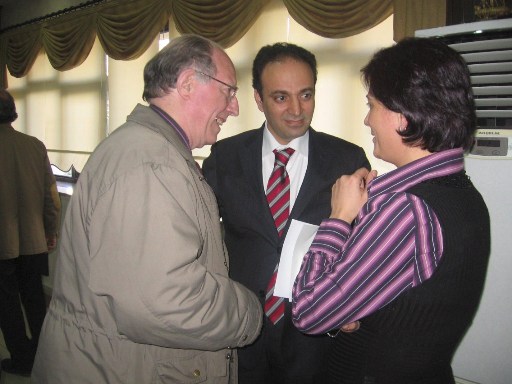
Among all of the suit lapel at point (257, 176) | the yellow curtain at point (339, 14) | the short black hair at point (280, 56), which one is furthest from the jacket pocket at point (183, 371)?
the yellow curtain at point (339, 14)

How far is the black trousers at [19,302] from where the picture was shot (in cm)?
261

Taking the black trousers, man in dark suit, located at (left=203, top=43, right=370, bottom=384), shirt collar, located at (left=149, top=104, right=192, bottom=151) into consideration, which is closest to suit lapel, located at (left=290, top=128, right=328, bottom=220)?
Answer: man in dark suit, located at (left=203, top=43, right=370, bottom=384)

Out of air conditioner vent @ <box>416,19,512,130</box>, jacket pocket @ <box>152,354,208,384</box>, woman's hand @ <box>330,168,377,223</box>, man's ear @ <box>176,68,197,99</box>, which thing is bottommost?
jacket pocket @ <box>152,354,208,384</box>

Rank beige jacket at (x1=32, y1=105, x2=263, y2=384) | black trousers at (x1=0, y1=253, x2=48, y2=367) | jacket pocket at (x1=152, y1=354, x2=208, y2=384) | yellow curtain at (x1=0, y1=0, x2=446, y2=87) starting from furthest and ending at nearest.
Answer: black trousers at (x1=0, y1=253, x2=48, y2=367) → yellow curtain at (x1=0, y1=0, x2=446, y2=87) → jacket pocket at (x1=152, y1=354, x2=208, y2=384) → beige jacket at (x1=32, y1=105, x2=263, y2=384)

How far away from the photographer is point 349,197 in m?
1.02

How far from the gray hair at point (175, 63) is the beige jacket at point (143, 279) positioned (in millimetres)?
86

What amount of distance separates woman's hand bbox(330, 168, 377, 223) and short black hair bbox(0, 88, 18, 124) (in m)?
2.18

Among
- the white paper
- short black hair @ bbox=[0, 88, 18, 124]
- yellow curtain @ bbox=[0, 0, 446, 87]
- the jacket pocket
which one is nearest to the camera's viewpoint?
the jacket pocket

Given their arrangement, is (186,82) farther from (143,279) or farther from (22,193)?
(22,193)

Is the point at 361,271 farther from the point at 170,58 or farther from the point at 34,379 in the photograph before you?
the point at 34,379

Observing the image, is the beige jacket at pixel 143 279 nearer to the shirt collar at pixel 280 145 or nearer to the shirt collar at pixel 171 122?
the shirt collar at pixel 171 122

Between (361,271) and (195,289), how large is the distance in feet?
1.15

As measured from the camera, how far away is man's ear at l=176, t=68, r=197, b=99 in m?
1.12

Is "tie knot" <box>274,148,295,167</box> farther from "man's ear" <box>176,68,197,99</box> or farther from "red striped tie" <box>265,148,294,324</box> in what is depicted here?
"man's ear" <box>176,68,197,99</box>
